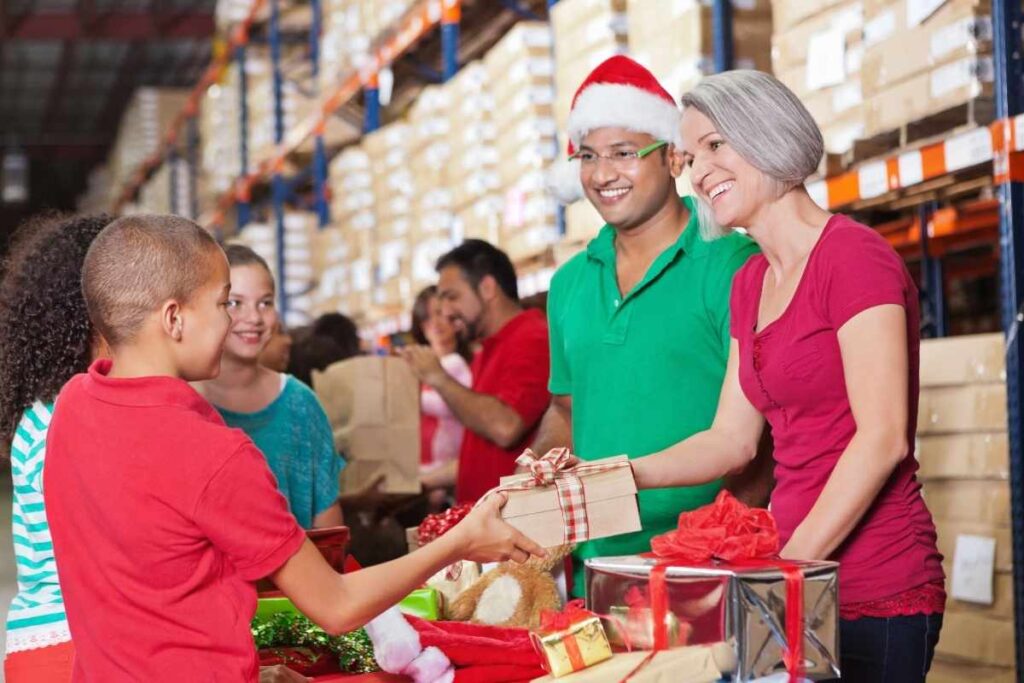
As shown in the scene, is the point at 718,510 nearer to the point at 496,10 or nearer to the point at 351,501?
the point at 351,501

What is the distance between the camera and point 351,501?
4281 millimetres

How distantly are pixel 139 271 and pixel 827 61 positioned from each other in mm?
2197

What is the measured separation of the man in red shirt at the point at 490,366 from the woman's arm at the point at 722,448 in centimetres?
159

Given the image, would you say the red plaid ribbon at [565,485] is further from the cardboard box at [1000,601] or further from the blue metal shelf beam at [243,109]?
the blue metal shelf beam at [243,109]

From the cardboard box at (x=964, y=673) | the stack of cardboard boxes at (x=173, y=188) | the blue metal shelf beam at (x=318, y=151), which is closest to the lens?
the cardboard box at (x=964, y=673)

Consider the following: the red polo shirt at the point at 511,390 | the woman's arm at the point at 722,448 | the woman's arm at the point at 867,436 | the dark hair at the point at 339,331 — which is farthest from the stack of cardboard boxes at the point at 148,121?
the woman's arm at the point at 867,436

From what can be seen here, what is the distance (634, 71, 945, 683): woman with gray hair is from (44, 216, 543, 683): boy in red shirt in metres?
0.56

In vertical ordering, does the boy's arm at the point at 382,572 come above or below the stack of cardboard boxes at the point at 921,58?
below

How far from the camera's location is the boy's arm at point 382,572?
177cm

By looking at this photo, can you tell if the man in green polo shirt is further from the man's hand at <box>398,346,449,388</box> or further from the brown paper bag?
the brown paper bag

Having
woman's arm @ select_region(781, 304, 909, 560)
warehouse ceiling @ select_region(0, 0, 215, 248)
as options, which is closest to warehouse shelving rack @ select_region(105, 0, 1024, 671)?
woman's arm @ select_region(781, 304, 909, 560)

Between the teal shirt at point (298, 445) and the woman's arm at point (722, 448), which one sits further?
the teal shirt at point (298, 445)

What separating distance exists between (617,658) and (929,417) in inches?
71.1

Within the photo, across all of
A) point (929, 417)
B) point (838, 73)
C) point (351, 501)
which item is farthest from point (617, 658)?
point (351, 501)
